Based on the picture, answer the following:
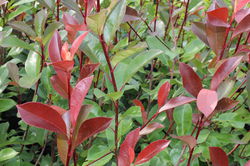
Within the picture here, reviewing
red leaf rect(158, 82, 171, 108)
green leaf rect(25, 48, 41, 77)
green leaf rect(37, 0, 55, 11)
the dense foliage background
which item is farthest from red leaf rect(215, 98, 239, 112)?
green leaf rect(37, 0, 55, 11)

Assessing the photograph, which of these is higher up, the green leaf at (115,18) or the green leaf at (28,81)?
the green leaf at (115,18)

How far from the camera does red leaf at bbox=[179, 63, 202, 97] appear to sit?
0.80 meters

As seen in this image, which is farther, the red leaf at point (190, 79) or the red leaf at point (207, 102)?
the red leaf at point (190, 79)

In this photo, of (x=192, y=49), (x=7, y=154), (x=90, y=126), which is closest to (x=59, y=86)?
(x=90, y=126)

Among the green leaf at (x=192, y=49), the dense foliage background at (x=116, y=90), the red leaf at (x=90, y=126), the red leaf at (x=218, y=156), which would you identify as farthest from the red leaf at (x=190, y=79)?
the green leaf at (x=192, y=49)

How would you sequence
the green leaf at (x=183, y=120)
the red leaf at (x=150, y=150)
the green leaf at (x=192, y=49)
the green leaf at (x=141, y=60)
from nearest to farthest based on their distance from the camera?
the red leaf at (x=150, y=150)
the green leaf at (x=141, y=60)
the green leaf at (x=183, y=120)
the green leaf at (x=192, y=49)

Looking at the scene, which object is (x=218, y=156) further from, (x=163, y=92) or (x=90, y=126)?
(x=90, y=126)

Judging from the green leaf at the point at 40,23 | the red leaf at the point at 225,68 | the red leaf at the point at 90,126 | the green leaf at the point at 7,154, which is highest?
the green leaf at the point at 40,23

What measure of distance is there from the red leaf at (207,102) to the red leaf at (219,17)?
0.27m

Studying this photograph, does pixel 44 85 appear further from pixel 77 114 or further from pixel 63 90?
pixel 77 114

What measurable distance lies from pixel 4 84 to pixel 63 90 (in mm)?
320

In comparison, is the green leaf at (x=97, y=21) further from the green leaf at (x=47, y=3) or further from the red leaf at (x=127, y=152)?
the green leaf at (x=47, y=3)

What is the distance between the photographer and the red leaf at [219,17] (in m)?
0.89

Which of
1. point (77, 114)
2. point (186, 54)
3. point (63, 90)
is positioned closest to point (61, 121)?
point (77, 114)
